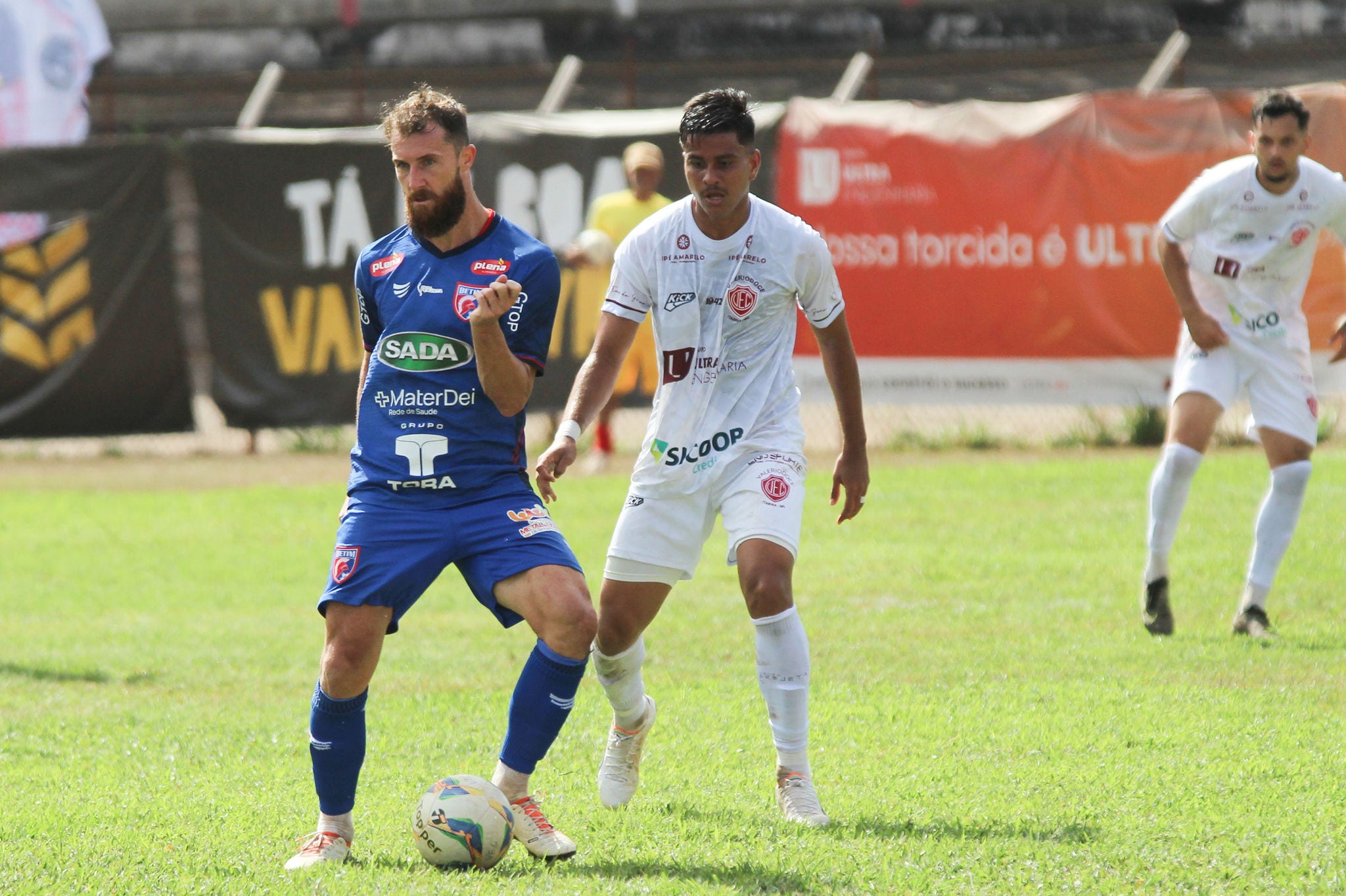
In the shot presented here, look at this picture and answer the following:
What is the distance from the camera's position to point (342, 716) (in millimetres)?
4676

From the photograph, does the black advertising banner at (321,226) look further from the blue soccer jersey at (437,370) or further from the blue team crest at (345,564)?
the blue team crest at (345,564)

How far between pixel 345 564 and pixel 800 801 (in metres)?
1.55

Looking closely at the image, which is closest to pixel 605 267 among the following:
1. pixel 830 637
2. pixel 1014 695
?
pixel 830 637

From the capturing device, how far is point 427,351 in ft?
15.5

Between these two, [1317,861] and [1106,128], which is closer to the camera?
[1317,861]

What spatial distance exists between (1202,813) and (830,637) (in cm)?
319

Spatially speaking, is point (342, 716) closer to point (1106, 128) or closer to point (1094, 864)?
point (1094, 864)

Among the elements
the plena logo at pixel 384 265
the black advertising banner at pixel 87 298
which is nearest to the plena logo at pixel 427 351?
the plena logo at pixel 384 265

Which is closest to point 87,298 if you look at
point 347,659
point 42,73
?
point 42,73

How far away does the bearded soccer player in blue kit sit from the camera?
4.64 m

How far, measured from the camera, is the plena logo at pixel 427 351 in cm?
472

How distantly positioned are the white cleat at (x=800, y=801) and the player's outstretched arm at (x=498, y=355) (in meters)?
1.42

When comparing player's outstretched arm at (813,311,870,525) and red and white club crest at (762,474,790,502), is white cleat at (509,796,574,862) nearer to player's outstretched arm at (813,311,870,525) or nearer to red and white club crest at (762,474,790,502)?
red and white club crest at (762,474,790,502)

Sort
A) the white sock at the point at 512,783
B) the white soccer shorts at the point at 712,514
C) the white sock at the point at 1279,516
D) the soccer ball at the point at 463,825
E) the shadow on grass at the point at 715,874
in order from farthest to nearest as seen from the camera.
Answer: the white sock at the point at 1279,516 < the white soccer shorts at the point at 712,514 < the white sock at the point at 512,783 < the soccer ball at the point at 463,825 < the shadow on grass at the point at 715,874
